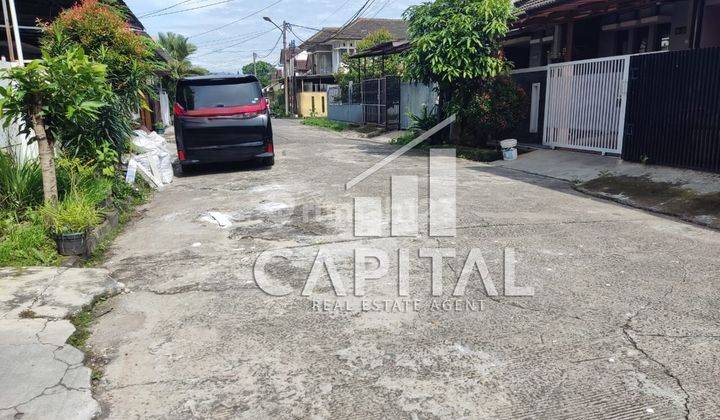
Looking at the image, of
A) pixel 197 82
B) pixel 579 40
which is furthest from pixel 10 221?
pixel 579 40

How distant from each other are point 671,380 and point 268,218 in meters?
4.98

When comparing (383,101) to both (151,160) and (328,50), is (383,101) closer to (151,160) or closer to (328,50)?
(151,160)

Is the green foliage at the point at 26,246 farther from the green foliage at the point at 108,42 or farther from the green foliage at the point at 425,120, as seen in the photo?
the green foliage at the point at 425,120

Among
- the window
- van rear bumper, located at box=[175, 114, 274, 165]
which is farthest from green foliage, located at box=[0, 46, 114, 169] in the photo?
the window

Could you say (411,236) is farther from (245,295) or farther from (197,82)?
→ (197,82)

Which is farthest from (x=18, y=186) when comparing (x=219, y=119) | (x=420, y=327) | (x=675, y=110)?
(x=675, y=110)

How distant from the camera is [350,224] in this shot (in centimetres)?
650

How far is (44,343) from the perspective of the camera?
3.49 m

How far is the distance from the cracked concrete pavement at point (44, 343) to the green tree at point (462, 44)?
32.9 ft

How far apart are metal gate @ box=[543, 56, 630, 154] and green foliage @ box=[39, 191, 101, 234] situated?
9.02m

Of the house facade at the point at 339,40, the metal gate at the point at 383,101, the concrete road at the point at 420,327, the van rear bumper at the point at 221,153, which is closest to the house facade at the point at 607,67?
the concrete road at the point at 420,327

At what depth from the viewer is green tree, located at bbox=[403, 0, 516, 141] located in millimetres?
12516

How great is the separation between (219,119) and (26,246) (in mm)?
5442

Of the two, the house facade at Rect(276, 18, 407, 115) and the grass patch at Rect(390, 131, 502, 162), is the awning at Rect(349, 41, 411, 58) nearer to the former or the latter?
the grass patch at Rect(390, 131, 502, 162)
